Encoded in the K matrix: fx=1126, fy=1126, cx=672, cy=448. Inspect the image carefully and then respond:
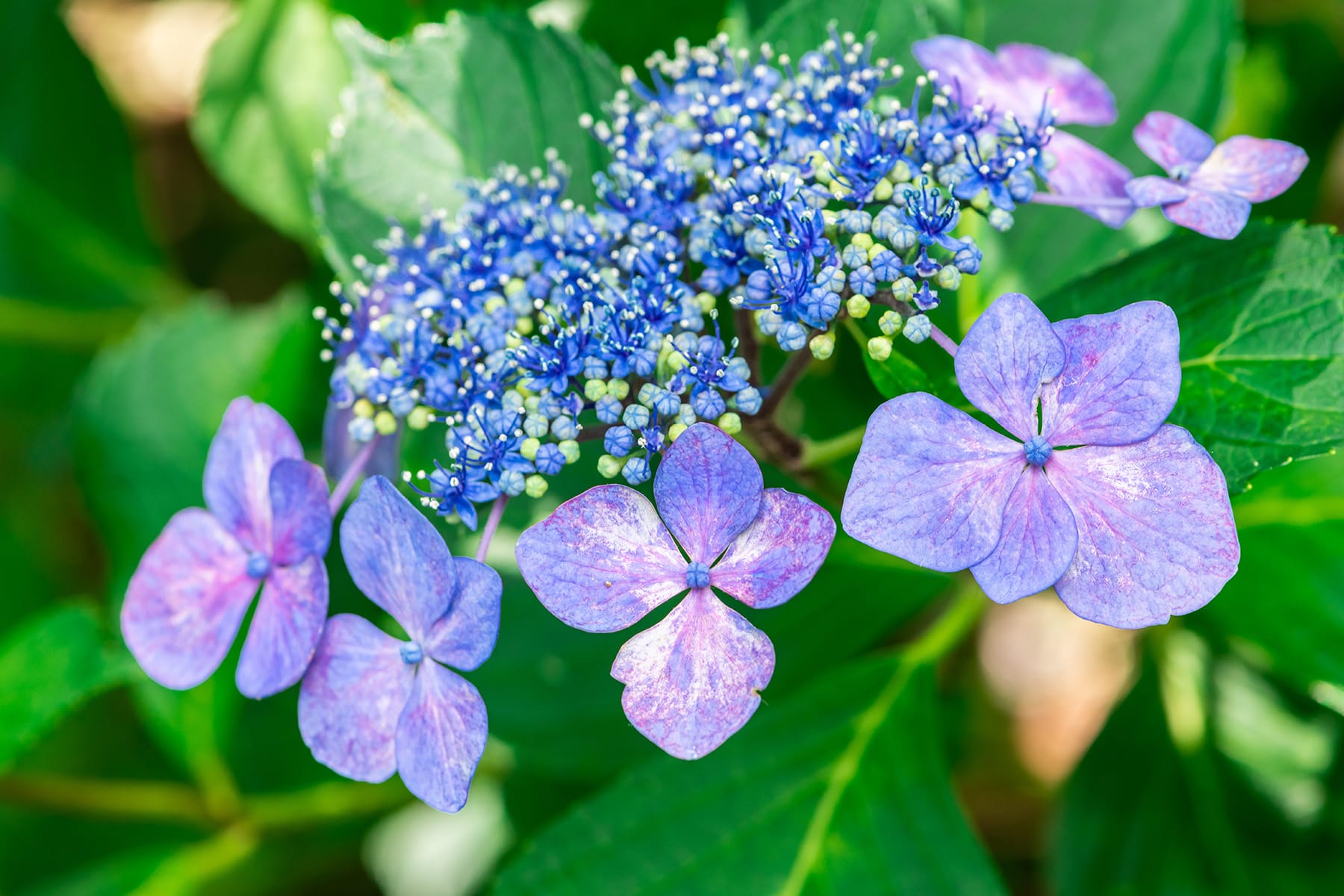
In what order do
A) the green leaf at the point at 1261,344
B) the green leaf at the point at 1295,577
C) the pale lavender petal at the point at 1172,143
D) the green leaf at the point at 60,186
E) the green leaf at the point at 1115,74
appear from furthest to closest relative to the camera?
the green leaf at the point at 60,186 < the green leaf at the point at 1115,74 < the green leaf at the point at 1295,577 < the pale lavender petal at the point at 1172,143 < the green leaf at the point at 1261,344

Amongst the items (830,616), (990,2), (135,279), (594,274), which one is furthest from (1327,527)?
(135,279)

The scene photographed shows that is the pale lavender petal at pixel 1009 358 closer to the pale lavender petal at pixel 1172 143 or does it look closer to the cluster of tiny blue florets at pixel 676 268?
the cluster of tiny blue florets at pixel 676 268

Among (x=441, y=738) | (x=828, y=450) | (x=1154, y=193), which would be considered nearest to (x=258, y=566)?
(x=441, y=738)

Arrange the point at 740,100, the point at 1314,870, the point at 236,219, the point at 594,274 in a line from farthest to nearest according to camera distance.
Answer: the point at 236,219
the point at 1314,870
the point at 740,100
the point at 594,274

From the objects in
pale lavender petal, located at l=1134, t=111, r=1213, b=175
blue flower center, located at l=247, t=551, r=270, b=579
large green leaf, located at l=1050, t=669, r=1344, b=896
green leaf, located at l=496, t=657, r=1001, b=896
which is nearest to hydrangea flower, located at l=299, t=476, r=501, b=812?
blue flower center, located at l=247, t=551, r=270, b=579

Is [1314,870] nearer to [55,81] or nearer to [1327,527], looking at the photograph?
[1327,527]

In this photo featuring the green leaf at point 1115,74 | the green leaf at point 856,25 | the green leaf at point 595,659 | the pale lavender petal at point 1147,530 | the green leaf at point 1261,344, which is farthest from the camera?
the green leaf at point 595,659

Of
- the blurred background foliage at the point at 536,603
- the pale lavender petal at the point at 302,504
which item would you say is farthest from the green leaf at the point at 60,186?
the pale lavender petal at the point at 302,504
